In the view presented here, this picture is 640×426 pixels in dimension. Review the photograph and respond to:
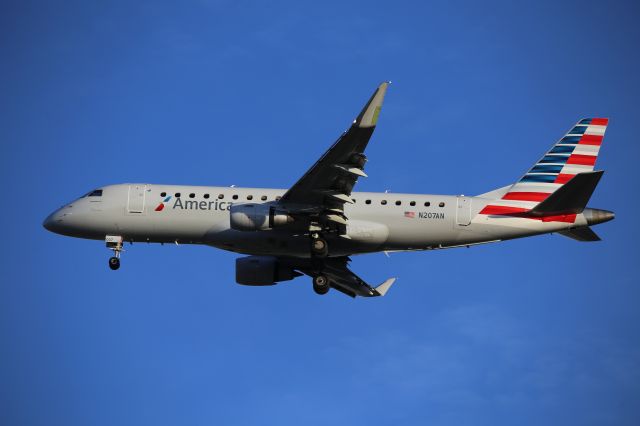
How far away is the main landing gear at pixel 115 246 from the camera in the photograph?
57.6 m

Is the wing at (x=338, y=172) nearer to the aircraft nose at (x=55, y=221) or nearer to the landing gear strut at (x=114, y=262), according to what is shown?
the landing gear strut at (x=114, y=262)

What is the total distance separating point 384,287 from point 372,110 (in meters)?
18.1

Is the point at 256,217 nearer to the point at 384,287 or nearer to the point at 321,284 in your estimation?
Answer: the point at 321,284

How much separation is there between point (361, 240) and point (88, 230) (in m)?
14.8

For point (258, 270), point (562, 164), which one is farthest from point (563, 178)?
point (258, 270)

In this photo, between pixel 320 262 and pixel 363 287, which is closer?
pixel 320 262

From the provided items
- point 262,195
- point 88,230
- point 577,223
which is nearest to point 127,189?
point 88,230

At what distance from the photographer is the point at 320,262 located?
188 feet

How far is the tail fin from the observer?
56.5 m

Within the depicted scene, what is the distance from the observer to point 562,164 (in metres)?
57.2

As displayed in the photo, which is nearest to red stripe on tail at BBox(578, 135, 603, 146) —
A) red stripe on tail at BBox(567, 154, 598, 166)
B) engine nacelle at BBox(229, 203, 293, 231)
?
red stripe on tail at BBox(567, 154, 598, 166)

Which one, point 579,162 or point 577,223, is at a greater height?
point 579,162

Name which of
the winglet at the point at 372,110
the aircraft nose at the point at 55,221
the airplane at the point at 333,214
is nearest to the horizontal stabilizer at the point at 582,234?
the airplane at the point at 333,214

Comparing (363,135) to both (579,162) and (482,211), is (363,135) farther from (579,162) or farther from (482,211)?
(579,162)
